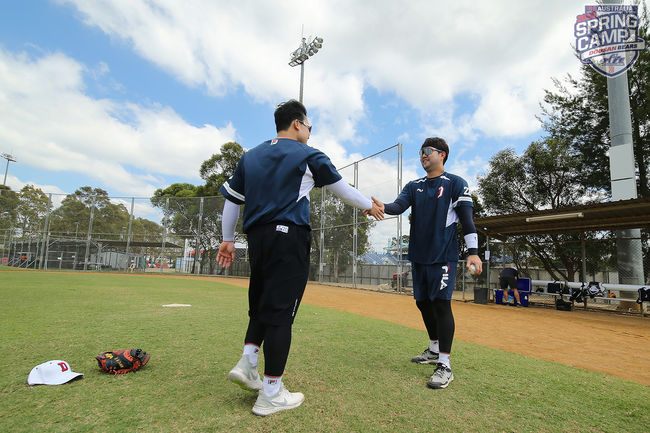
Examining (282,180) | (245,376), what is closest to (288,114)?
(282,180)

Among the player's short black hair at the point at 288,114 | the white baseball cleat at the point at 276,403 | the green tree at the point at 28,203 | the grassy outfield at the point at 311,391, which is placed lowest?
the grassy outfield at the point at 311,391

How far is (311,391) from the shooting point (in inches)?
87.5

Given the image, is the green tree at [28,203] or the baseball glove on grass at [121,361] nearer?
the baseball glove on grass at [121,361]

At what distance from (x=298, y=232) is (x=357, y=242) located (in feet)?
Answer: 58.5

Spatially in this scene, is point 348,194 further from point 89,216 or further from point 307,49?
point 89,216

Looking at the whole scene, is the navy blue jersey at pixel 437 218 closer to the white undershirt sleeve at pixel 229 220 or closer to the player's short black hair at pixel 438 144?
the player's short black hair at pixel 438 144

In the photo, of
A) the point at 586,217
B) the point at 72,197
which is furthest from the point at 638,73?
the point at 72,197

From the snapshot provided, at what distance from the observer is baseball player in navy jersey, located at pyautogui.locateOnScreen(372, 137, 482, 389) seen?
9.61 ft

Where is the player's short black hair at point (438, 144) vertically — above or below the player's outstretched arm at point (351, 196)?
above

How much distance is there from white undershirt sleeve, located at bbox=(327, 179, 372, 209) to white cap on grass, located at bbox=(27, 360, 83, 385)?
6.87 ft

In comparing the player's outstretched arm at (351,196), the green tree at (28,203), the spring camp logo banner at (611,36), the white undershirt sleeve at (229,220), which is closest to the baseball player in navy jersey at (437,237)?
the player's outstretched arm at (351,196)

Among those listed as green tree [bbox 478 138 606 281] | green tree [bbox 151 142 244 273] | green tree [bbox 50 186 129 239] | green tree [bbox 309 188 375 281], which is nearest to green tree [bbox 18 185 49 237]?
green tree [bbox 50 186 129 239]

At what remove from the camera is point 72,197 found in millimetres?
28500

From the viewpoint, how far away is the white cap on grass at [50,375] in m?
2.11
